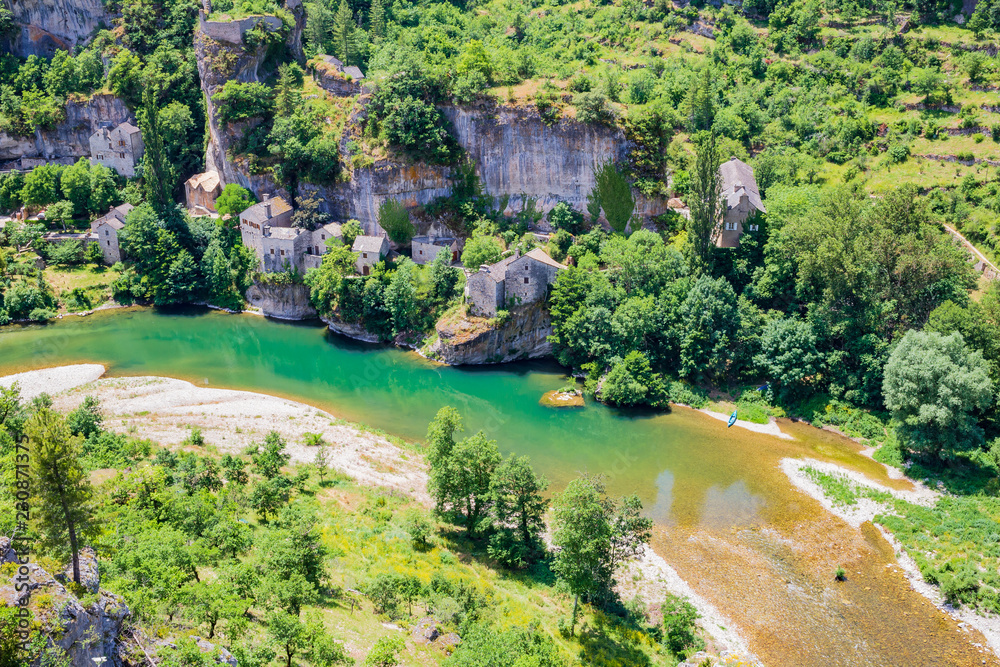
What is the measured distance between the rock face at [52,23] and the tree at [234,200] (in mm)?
29689

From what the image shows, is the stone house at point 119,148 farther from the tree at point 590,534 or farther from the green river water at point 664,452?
the tree at point 590,534

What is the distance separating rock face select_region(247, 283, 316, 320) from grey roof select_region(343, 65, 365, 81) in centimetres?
2174

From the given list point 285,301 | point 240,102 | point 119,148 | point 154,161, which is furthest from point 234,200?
point 119,148

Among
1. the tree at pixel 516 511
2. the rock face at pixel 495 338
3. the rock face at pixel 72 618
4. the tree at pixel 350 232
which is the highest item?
the tree at pixel 350 232

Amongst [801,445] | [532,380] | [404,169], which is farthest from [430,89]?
[801,445]

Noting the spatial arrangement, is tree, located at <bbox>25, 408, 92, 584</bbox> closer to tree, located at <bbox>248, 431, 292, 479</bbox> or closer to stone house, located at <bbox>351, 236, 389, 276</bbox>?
tree, located at <bbox>248, 431, 292, 479</bbox>

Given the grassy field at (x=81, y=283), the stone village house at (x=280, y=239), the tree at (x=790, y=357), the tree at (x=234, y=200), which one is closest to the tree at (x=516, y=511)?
the tree at (x=790, y=357)

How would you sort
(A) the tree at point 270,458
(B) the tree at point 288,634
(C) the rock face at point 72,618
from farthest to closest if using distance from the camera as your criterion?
(A) the tree at point 270,458 < (B) the tree at point 288,634 < (C) the rock face at point 72,618

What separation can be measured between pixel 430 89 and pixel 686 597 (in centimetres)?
4700

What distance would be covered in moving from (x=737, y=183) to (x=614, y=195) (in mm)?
9789

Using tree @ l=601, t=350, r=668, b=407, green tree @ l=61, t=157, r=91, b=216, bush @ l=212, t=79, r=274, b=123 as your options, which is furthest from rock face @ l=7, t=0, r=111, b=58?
tree @ l=601, t=350, r=668, b=407

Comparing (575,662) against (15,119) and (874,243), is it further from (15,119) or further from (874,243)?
(15,119)

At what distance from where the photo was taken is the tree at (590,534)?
28.5 metres

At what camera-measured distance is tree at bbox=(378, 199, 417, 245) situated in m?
62.7
